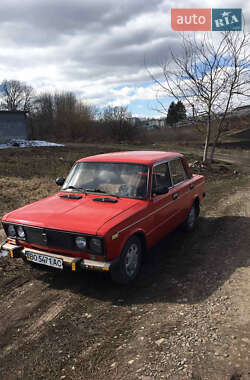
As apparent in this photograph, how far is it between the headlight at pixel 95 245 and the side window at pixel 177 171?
2422mm

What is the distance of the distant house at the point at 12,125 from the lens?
2931 cm

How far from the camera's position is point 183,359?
2.69 metres

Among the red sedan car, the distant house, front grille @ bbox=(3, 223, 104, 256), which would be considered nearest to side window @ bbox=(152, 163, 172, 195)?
the red sedan car

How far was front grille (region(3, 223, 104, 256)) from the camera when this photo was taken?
3609 mm

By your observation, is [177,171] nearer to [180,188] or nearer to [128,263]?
[180,188]

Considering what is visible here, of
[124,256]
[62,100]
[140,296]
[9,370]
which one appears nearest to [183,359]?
[140,296]

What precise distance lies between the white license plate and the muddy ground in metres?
0.42

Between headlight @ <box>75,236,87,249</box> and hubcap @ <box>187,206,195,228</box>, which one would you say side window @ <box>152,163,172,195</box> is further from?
headlight @ <box>75,236,87,249</box>

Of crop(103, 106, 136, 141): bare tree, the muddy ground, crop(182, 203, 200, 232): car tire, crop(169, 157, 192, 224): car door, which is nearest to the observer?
the muddy ground

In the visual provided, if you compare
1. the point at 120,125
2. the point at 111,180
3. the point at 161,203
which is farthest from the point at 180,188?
the point at 120,125

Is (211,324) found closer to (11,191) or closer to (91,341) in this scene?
(91,341)

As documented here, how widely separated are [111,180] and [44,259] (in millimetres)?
1591

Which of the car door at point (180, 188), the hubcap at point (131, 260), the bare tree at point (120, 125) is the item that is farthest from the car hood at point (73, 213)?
the bare tree at point (120, 125)

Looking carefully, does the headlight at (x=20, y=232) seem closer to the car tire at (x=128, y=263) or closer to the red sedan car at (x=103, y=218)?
the red sedan car at (x=103, y=218)
